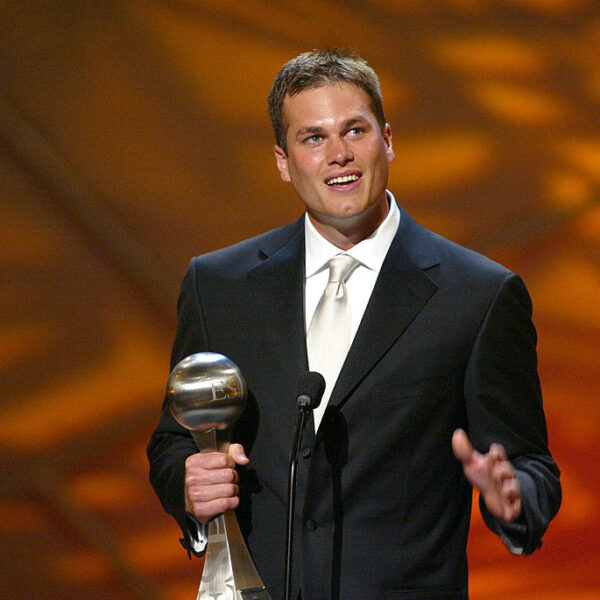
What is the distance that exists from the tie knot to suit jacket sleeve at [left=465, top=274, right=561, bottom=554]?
0.85 feet

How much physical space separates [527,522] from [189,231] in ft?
5.60

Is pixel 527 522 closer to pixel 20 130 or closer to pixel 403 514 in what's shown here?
pixel 403 514

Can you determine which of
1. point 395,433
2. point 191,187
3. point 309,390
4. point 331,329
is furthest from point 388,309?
point 191,187

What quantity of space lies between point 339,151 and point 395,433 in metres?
0.51

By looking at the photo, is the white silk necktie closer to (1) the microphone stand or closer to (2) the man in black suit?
(2) the man in black suit

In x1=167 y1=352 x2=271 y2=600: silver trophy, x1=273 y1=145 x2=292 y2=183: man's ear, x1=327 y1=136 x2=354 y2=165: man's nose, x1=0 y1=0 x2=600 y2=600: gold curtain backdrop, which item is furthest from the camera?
x1=0 y1=0 x2=600 y2=600: gold curtain backdrop

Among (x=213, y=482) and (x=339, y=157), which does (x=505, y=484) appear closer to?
(x=213, y=482)

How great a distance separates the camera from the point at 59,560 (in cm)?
304

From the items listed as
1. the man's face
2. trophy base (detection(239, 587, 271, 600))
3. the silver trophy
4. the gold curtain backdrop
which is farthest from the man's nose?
the gold curtain backdrop

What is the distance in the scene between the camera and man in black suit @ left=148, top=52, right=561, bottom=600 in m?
1.61

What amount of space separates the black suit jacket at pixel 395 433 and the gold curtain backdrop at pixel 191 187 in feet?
4.03

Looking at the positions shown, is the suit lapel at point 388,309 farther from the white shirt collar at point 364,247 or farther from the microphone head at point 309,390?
the microphone head at point 309,390

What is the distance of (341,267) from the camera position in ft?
5.84

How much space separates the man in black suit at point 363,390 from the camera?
1.61 metres
